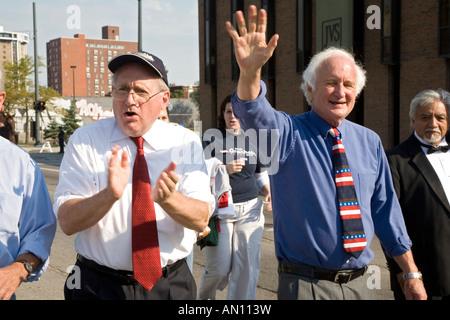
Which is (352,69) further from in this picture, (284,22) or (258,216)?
(284,22)

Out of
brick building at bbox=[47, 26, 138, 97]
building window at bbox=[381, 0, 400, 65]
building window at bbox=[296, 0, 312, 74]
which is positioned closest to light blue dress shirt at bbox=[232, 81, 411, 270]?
building window at bbox=[381, 0, 400, 65]

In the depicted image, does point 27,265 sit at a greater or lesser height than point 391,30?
lesser

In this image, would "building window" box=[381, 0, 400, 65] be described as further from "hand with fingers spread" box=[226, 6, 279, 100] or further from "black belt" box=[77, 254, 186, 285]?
"black belt" box=[77, 254, 186, 285]

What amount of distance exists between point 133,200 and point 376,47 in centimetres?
2238

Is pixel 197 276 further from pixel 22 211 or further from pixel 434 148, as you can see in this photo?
pixel 22 211

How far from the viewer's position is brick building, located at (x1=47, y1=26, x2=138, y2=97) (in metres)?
141

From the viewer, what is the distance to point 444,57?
67.3ft

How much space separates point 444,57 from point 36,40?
94.6 ft

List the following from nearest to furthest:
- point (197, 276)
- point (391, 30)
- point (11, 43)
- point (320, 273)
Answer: point (320, 273), point (197, 276), point (391, 30), point (11, 43)

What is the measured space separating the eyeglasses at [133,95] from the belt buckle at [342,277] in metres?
1.37

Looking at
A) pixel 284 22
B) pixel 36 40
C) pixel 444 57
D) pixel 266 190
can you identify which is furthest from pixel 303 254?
pixel 36 40

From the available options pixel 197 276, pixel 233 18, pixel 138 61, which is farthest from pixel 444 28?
pixel 138 61

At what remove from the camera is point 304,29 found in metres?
26.7

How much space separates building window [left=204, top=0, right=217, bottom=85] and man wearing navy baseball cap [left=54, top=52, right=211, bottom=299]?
3175 cm
